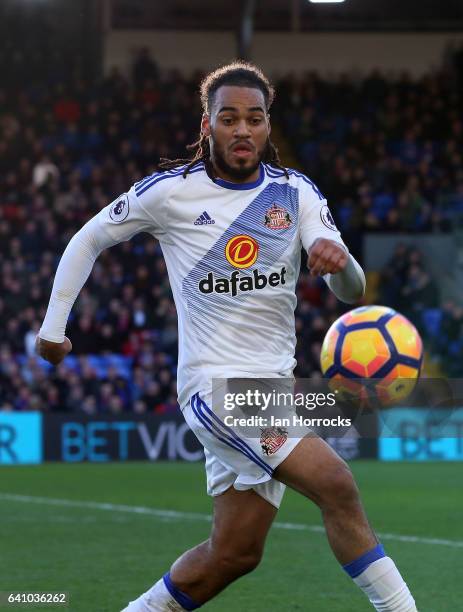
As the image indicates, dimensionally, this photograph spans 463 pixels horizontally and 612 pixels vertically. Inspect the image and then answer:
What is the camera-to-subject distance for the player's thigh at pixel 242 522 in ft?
16.8

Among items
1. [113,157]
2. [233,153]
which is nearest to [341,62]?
[113,157]

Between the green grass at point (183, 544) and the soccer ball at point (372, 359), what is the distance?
1.67 metres

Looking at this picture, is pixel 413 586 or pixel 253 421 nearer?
pixel 253 421

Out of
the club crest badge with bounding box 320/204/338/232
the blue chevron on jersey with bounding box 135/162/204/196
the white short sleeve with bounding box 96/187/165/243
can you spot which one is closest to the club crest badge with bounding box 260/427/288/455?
the club crest badge with bounding box 320/204/338/232

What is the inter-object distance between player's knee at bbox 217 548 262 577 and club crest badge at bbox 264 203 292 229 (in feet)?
Answer: 4.04

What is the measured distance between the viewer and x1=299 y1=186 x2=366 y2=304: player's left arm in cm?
477

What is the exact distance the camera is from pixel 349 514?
4.95 meters

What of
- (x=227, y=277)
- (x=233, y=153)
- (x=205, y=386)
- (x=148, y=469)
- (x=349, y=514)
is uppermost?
(x=233, y=153)

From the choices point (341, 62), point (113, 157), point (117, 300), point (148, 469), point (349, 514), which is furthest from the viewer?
point (341, 62)

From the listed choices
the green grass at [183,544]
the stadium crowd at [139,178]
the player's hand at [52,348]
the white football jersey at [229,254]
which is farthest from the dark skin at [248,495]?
the stadium crowd at [139,178]

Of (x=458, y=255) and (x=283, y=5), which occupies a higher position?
(x=283, y=5)

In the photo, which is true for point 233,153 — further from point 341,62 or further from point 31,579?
point 341,62

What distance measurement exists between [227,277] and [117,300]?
1566 cm

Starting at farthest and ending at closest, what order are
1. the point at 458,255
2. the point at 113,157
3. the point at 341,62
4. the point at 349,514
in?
the point at 341,62, the point at 113,157, the point at 458,255, the point at 349,514
